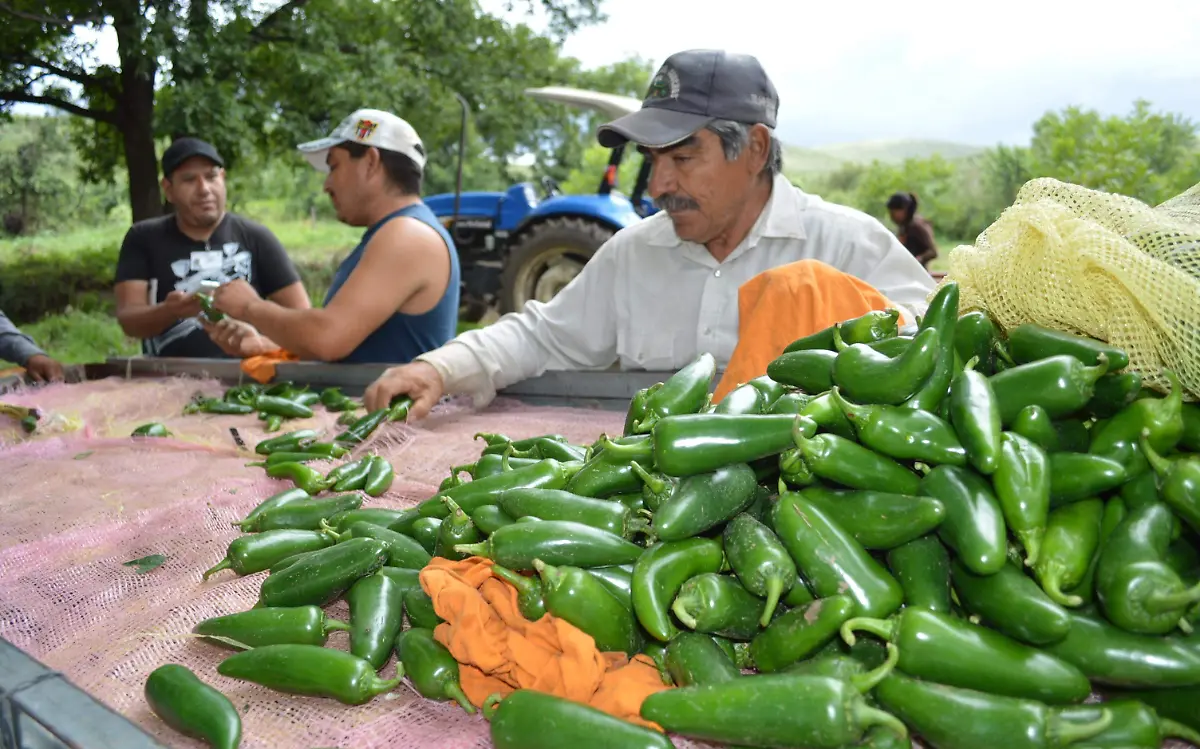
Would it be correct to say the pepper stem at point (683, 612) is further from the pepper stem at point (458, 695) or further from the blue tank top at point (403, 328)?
the blue tank top at point (403, 328)

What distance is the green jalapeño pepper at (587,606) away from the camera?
1.36 m

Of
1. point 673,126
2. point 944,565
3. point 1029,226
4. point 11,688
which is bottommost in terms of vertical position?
point 11,688

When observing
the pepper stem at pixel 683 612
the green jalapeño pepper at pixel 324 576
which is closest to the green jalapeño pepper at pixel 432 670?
the green jalapeño pepper at pixel 324 576

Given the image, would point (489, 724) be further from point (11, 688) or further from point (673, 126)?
point (673, 126)

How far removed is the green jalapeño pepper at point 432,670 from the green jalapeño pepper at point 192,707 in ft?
0.91

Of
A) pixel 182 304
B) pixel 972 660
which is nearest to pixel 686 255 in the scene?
pixel 972 660

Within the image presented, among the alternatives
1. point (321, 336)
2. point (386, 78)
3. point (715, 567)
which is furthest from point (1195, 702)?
point (386, 78)

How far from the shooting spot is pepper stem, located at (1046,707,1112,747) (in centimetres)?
111

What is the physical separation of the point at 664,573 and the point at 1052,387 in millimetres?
745

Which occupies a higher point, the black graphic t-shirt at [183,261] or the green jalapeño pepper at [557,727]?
the black graphic t-shirt at [183,261]

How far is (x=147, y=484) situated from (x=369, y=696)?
1.64 metres

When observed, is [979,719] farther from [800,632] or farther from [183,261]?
[183,261]

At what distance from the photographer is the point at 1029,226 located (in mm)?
1943

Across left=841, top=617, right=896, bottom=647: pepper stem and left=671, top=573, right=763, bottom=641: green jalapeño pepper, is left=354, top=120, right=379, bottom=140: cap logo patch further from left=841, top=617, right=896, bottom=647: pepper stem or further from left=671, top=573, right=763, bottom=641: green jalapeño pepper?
left=841, top=617, right=896, bottom=647: pepper stem
